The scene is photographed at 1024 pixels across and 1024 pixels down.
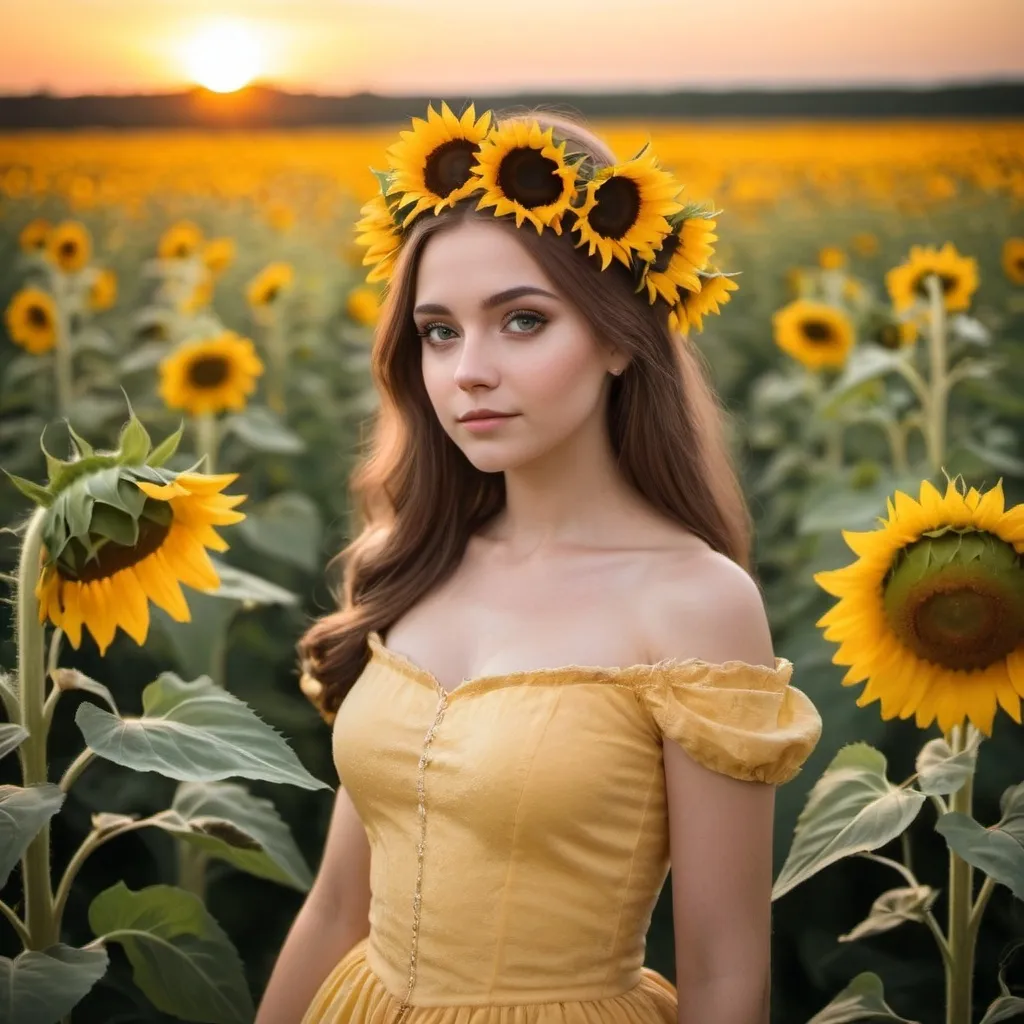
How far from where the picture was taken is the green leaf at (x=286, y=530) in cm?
301

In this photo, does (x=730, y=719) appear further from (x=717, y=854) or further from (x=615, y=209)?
(x=615, y=209)

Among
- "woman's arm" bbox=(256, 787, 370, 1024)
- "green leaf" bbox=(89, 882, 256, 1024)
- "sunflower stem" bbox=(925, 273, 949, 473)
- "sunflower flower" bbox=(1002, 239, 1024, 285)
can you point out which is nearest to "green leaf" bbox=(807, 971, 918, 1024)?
"woman's arm" bbox=(256, 787, 370, 1024)

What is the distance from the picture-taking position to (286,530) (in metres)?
3.07

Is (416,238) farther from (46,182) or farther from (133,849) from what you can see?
(46,182)

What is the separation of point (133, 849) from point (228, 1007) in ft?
4.21

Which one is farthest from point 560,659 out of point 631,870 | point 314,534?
point 314,534

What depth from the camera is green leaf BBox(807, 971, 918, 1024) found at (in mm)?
1615

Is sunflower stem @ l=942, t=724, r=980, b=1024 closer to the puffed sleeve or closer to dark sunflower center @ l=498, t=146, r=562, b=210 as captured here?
the puffed sleeve

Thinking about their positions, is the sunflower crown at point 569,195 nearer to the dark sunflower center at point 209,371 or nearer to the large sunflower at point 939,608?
the large sunflower at point 939,608

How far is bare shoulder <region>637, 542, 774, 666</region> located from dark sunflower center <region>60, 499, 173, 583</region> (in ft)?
1.73

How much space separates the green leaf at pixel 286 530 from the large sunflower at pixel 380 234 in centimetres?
132

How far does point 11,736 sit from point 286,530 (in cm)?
156

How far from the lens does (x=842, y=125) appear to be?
428 centimetres

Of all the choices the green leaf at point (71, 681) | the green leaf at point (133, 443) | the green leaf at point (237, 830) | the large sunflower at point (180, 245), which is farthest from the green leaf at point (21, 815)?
the large sunflower at point (180, 245)
